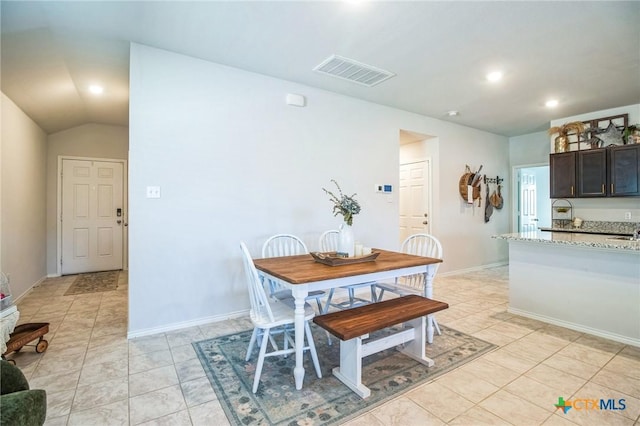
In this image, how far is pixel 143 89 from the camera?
2812 millimetres

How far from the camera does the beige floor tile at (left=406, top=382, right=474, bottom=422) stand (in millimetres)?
1745

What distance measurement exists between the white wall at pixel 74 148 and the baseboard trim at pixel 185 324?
3.63m

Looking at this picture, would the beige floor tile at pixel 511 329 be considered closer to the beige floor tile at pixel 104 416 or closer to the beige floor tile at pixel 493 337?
the beige floor tile at pixel 493 337

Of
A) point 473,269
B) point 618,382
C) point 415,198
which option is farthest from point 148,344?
point 473,269

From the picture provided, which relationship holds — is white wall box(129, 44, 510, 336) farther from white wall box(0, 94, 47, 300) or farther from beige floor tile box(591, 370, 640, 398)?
beige floor tile box(591, 370, 640, 398)

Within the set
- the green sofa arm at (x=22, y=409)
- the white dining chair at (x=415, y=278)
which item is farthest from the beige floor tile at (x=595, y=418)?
the green sofa arm at (x=22, y=409)

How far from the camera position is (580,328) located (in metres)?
2.94

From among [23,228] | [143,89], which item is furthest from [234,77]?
[23,228]

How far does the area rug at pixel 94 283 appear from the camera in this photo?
430 centimetres

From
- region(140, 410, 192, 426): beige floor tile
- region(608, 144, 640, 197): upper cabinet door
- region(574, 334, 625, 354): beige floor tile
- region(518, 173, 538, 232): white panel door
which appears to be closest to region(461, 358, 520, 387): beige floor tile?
region(574, 334, 625, 354): beige floor tile

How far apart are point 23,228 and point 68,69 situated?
87.2 inches

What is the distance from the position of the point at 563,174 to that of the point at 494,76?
2461 millimetres

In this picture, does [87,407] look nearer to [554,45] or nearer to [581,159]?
[554,45]

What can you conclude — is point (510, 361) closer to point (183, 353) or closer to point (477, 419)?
point (477, 419)
